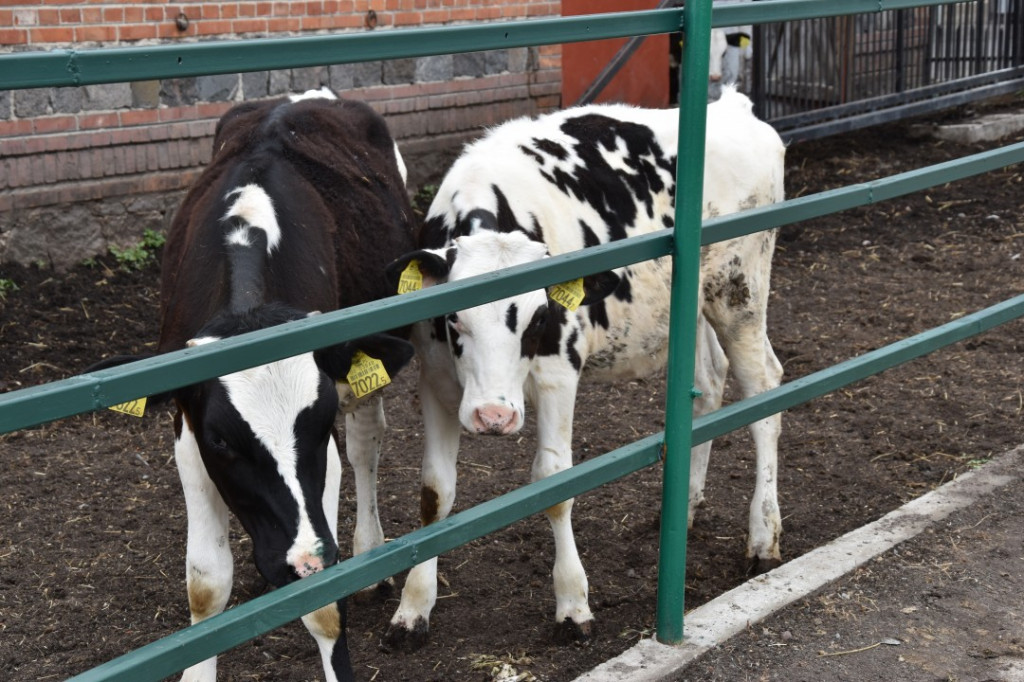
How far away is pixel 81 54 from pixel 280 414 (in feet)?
3.86

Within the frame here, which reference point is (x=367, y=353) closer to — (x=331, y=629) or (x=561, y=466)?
(x=331, y=629)

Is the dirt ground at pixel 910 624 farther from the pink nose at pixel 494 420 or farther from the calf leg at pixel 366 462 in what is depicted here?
the calf leg at pixel 366 462

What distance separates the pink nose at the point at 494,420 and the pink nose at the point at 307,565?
0.76 metres

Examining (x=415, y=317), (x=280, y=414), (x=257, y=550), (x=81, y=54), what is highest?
(x=81, y=54)

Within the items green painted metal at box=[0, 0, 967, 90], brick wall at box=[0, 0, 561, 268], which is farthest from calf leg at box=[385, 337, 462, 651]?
brick wall at box=[0, 0, 561, 268]

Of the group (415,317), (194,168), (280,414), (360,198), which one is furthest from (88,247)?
(415,317)

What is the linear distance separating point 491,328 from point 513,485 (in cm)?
162

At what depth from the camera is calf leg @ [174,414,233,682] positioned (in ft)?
10.9

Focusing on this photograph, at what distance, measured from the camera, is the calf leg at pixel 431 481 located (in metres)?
3.89

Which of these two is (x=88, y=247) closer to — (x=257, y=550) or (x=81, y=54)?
(x=257, y=550)

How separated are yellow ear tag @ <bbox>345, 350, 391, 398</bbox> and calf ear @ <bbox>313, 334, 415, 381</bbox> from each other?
0.01 m

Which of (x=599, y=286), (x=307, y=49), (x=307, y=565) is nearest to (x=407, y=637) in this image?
(x=307, y=565)

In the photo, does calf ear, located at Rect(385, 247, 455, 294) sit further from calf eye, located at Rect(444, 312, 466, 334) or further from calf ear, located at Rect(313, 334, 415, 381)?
calf ear, located at Rect(313, 334, 415, 381)

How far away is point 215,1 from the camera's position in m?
7.42
